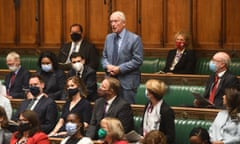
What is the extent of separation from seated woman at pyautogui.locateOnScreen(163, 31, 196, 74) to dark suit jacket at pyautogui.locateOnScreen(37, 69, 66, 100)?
4.48 feet

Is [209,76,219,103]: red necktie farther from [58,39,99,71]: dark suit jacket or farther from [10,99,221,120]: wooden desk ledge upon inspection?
[58,39,99,71]: dark suit jacket

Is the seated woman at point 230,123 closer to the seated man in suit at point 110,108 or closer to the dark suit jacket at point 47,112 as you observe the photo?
the seated man in suit at point 110,108

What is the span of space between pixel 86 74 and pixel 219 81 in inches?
58.2

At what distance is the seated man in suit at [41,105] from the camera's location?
23.9ft

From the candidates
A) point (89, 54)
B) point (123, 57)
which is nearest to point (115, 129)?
point (123, 57)

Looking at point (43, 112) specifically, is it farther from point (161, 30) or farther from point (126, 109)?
point (161, 30)

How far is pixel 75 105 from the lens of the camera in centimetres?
708

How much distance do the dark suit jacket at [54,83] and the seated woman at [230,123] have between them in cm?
238

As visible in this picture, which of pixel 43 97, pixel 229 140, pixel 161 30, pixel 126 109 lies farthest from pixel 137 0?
pixel 229 140

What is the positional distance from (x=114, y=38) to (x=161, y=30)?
7.80 ft

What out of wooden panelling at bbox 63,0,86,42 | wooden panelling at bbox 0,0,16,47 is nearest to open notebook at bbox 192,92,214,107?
wooden panelling at bbox 63,0,86,42

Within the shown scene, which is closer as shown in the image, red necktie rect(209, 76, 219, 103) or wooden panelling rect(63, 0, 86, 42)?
red necktie rect(209, 76, 219, 103)

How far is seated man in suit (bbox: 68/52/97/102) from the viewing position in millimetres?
7703

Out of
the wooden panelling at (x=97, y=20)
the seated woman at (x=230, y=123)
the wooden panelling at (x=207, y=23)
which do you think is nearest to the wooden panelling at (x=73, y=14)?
the wooden panelling at (x=97, y=20)
